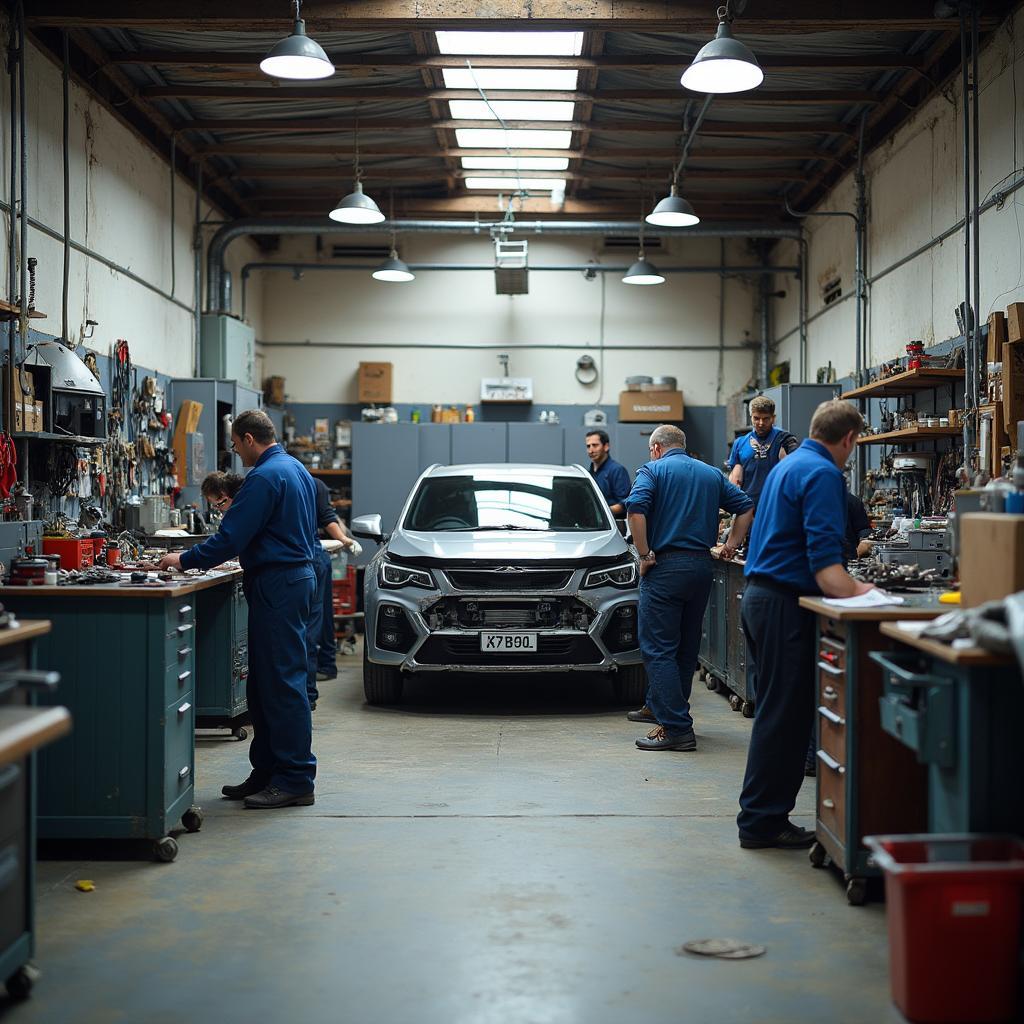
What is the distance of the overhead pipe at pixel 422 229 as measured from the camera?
1130cm

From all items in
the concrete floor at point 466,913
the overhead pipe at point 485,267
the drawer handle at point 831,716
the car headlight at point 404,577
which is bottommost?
the concrete floor at point 466,913

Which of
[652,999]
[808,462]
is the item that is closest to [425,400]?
[808,462]

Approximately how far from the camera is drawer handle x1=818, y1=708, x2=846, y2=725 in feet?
12.3

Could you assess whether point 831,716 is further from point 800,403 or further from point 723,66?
point 800,403

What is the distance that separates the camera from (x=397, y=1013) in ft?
9.16

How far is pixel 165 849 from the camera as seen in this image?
4.07 metres

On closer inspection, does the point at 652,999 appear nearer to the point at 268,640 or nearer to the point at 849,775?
the point at 849,775

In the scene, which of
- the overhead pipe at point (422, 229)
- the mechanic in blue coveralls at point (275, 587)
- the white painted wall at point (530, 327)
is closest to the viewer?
the mechanic in blue coveralls at point (275, 587)

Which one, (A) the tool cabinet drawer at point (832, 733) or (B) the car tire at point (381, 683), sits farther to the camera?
(B) the car tire at point (381, 683)

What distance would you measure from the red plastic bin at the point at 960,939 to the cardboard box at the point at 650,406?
1039 centimetres

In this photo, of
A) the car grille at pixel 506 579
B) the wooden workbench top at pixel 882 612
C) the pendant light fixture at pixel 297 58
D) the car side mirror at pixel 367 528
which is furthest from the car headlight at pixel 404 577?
the wooden workbench top at pixel 882 612

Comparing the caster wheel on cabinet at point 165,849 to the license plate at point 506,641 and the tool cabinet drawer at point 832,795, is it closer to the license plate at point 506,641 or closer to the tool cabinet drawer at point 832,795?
the tool cabinet drawer at point 832,795

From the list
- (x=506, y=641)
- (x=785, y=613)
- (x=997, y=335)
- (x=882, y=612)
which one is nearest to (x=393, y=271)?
(x=506, y=641)

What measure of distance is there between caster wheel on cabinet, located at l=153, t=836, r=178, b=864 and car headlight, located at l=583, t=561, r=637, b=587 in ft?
10.5
